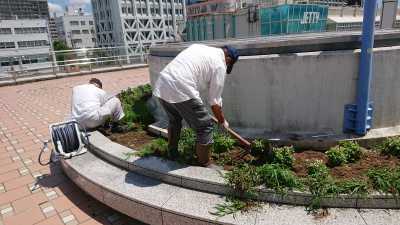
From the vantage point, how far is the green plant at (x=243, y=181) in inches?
111

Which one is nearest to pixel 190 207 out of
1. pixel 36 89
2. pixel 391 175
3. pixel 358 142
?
pixel 391 175

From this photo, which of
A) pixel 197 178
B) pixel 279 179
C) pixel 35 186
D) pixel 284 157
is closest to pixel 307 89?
pixel 284 157

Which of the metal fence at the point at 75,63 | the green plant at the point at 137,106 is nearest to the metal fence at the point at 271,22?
the metal fence at the point at 75,63

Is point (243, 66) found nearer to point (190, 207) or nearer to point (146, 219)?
point (190, 207)

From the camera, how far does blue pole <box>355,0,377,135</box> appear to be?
10.7 ft

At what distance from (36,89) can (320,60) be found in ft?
38.8

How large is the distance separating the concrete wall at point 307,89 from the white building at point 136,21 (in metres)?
64.1

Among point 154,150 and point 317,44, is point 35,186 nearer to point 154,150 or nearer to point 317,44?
point 154,150

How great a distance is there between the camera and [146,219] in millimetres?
2957

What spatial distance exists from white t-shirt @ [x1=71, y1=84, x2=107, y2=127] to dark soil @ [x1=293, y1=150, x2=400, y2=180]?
3.23m

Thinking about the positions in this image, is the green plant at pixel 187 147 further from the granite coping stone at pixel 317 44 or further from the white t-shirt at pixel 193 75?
the granite coping stone at pixel 317 44

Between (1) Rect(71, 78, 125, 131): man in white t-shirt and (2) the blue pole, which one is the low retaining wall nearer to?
(2) the blue pole

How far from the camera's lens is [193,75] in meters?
→ 2.96

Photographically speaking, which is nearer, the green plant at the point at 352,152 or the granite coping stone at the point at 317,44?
the green plant at the point at 352,152
